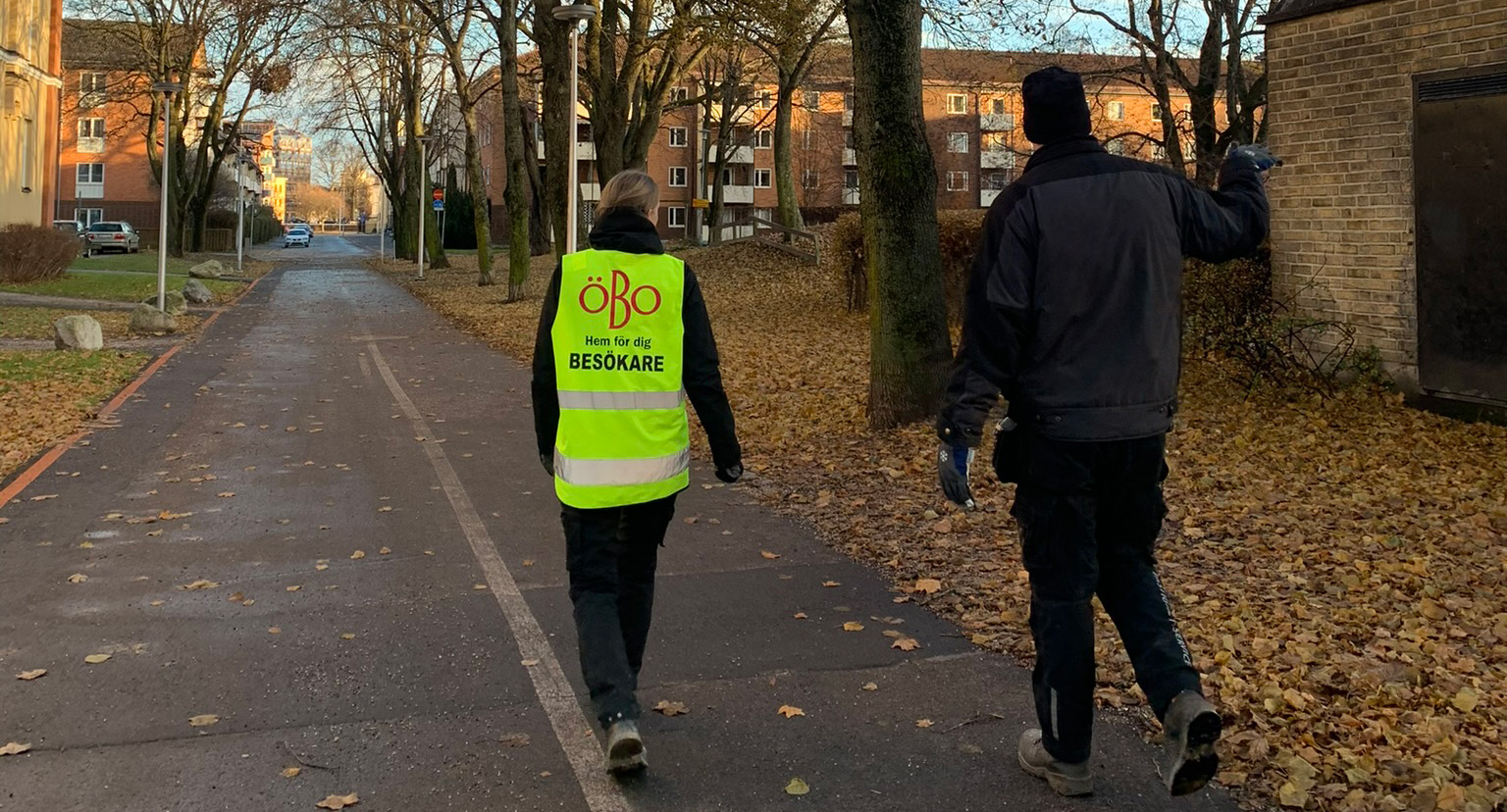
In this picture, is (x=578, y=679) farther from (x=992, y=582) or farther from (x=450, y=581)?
(x=992, y=582)

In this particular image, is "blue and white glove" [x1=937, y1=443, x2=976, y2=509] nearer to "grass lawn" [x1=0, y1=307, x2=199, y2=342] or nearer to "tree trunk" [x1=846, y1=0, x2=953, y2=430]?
"tree trunk" [x1=846, y1=0, x2=953, y2=430]

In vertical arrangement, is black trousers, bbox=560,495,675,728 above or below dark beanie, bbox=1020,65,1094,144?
below

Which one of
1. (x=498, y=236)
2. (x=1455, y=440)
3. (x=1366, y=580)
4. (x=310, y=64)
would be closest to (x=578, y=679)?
(x=1366, y=580)

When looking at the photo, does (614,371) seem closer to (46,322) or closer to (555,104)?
(46,322)

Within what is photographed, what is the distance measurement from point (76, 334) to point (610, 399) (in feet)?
50.5

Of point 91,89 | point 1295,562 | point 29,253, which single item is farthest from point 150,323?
point 91,89

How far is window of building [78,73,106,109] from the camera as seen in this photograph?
4734 cm

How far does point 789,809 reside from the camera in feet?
13.0

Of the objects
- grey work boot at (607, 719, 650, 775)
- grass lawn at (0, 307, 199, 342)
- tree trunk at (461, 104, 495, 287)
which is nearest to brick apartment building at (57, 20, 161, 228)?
tree trunk at (461, 104, 495, 287)

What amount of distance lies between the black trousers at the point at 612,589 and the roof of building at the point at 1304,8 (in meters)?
9.71

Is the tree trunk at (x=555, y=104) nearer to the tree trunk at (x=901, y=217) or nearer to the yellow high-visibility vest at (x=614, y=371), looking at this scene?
the tree trunk at (x=901, y=217)

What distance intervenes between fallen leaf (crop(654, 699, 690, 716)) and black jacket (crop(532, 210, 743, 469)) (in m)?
1.01

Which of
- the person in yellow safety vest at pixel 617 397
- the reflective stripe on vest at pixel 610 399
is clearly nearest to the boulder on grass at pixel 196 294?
the person in yellow safety vest at pixel 617 397

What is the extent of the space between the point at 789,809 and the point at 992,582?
2835 millimetres
